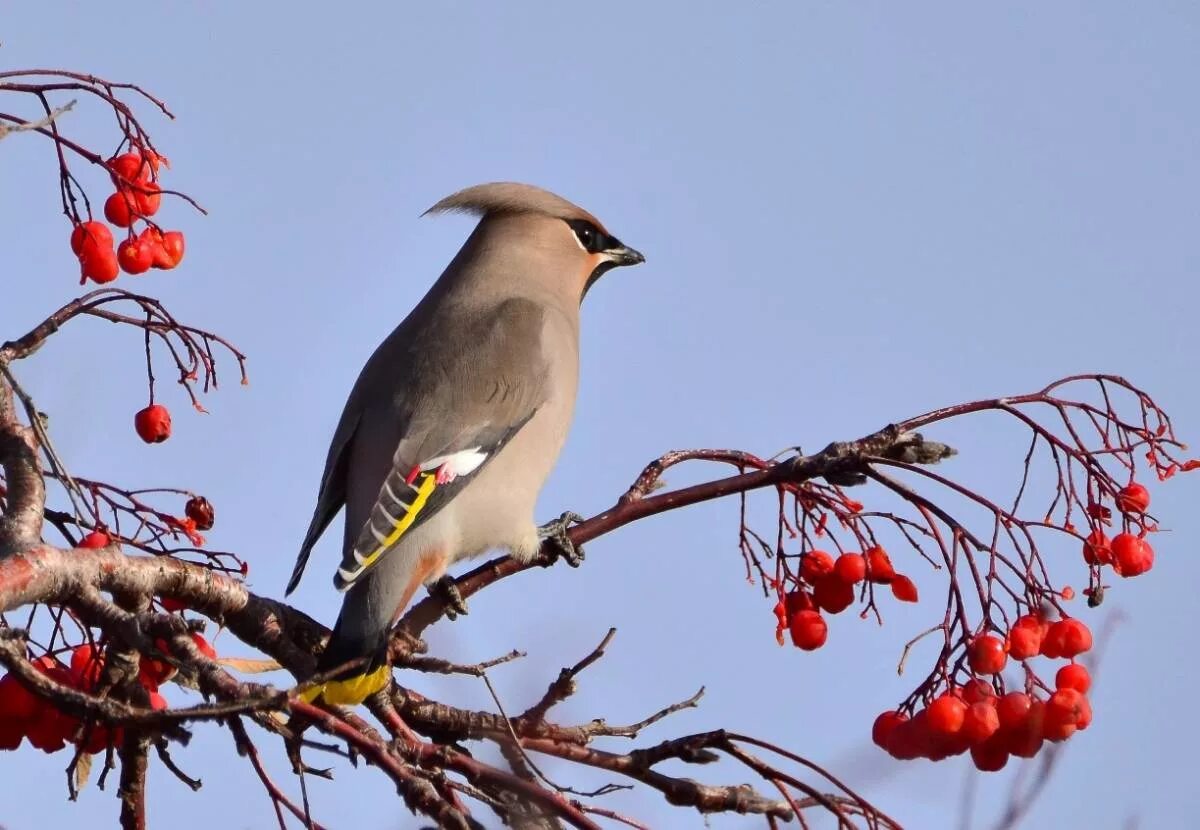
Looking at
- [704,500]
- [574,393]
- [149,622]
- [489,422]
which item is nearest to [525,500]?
[489,422]

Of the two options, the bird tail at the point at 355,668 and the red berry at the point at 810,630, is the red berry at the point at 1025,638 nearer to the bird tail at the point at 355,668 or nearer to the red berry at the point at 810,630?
the red berry at the point at 810,630

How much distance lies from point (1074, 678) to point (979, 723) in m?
0.19

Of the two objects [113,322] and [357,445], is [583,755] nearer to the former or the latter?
[113,322]

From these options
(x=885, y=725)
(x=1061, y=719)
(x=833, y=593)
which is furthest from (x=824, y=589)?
(x=1061, y=719)

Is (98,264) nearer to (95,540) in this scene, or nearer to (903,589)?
(95,540)

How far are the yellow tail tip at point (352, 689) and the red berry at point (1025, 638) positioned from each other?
1.02 metres

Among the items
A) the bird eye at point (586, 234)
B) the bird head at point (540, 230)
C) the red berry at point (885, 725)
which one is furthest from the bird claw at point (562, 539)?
the bird eye at point (586, 234)

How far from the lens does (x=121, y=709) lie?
2.17m

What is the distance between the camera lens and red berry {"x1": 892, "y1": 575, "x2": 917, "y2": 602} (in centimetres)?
321

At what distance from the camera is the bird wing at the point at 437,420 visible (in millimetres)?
3793

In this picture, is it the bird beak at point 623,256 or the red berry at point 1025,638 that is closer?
the red berry at point 1025,638

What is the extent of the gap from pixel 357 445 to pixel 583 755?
1.59m

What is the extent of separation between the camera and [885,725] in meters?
2.86

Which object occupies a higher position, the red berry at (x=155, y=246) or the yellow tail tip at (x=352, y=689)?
the red berry at (x=155, y=246)
